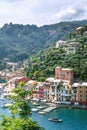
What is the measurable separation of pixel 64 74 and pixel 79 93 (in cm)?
647

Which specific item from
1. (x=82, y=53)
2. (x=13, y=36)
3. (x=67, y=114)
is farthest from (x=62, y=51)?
(x=13, y=36)

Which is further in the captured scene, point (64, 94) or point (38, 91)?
point (38, 91)

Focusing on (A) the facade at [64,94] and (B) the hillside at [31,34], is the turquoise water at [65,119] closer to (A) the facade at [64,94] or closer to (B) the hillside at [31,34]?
(A) the facade at [64,94]

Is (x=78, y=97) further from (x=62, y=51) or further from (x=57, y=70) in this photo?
(x=62, y=51)

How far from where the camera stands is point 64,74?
2411 inches

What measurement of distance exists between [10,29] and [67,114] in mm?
127730

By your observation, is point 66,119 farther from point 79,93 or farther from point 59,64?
point 59,64

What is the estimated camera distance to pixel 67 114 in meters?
48.7

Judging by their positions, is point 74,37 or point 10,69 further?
point 10,69

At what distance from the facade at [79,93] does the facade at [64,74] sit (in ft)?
12.5

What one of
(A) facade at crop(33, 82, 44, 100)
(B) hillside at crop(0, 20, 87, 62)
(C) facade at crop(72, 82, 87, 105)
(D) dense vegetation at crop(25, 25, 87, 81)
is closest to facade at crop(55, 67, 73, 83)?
(D) dense vegetation at crop(25, 25, 87, 81)

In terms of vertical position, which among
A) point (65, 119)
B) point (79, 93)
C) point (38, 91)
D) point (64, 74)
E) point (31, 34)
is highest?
point (31, 34)

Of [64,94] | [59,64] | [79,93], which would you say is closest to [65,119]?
[79,93]

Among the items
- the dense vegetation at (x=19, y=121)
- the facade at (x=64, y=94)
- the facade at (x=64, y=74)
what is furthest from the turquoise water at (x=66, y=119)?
the dense vegetation at (x=19, y=121)
